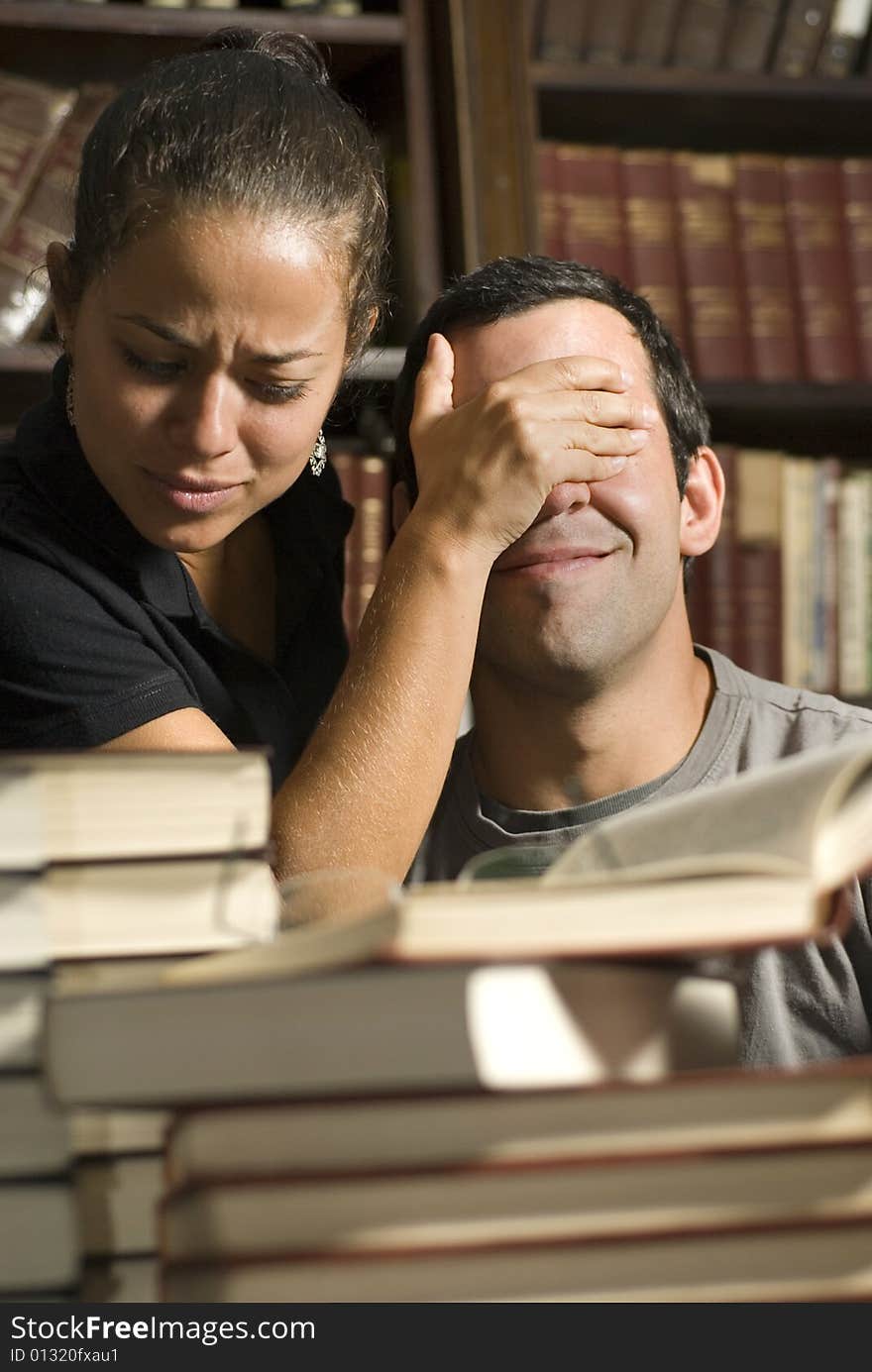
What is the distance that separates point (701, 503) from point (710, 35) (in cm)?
114

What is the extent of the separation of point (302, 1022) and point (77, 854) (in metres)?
0.11

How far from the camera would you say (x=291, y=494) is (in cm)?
144

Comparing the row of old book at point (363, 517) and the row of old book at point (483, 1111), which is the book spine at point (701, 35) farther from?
the row of old book at point (483, 1111)

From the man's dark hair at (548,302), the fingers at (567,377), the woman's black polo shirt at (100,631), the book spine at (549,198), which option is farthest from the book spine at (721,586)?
the fingers at (567,377)

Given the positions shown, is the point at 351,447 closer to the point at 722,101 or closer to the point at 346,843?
the point at 722,101

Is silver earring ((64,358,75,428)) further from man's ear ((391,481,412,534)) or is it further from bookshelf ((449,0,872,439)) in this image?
bookshelf ((449,0,872,439))

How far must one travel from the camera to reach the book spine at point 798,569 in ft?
7.25

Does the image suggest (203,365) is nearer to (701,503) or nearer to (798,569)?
(701,503)

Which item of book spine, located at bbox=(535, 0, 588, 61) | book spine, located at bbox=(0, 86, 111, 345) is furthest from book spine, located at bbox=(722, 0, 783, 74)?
book spine, located at bbox=(0, 86, 111, 345)

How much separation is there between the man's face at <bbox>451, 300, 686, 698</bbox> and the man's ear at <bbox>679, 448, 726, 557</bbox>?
3.3 inches

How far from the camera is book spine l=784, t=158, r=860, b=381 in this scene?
2246mm

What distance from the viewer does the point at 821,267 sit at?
2.25 m

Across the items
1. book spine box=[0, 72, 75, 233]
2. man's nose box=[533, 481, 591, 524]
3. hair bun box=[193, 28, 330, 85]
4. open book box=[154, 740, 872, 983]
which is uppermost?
book spine box=[0, 72, 75, 233]

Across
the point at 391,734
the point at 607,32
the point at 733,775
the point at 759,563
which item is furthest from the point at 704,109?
the point at 391,734
